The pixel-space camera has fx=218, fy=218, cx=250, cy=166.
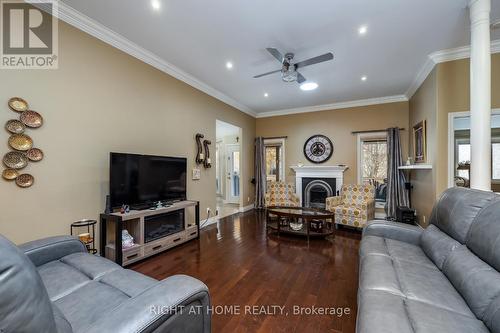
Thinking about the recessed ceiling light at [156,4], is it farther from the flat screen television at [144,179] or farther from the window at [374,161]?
the window at [374,161]

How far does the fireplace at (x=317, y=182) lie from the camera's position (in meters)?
5.64

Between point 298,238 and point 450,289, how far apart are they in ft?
8.16

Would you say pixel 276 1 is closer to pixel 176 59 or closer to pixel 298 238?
pixel 176 59

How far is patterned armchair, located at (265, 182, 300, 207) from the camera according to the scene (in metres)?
5.17

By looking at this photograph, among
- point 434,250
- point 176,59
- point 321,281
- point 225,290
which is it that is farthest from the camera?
point 176,59

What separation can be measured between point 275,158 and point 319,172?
141 centimetres

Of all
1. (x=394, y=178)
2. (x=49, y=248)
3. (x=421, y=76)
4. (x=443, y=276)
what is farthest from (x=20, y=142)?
(x=394, y=178)

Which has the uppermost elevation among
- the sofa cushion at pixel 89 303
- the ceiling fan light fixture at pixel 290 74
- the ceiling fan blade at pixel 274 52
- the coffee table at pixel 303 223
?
the ceiling fan blade at pixel 274 52

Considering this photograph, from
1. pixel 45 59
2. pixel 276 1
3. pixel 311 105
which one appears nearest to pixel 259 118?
pixel 311 105

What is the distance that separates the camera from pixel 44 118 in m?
2.32

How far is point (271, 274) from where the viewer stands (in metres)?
2.54

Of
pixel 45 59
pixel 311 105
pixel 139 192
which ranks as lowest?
pixel 139 192

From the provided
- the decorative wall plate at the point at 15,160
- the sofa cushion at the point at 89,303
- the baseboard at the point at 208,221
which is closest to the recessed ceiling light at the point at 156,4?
the decorative wall plate at the point at 15,160

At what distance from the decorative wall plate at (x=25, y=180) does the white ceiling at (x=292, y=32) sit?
1.88 m
